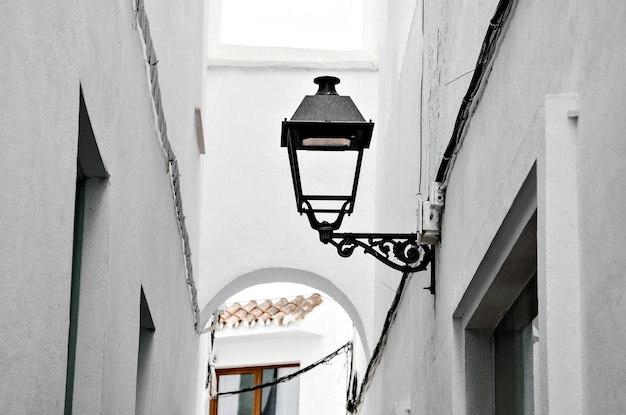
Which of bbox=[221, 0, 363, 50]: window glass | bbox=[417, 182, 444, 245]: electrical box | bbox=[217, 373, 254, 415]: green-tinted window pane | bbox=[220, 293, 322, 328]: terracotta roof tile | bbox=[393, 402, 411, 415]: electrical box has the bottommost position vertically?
bbox=[393, 402, 411, 415]: electrical box

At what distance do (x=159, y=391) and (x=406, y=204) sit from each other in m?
1.86

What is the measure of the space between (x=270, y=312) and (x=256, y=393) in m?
1.39

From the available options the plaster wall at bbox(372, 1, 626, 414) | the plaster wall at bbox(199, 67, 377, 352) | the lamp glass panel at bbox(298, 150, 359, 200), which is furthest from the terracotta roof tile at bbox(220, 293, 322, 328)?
the plaster wall at bbox(372, 1, 626, 414)

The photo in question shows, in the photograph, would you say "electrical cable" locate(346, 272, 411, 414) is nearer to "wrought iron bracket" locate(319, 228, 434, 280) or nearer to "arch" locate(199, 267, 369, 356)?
"arch" locate(199, 267, 369, 356)

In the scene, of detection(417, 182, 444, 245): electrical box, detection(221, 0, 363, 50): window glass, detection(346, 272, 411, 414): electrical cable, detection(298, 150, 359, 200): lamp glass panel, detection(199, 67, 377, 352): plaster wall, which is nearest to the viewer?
detection(417, 182, 444, 245): electrical box

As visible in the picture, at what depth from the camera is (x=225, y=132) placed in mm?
12133

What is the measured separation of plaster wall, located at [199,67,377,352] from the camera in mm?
12023

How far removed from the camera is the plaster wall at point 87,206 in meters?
3.03

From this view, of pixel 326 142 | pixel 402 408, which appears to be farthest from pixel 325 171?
pixel 326 142

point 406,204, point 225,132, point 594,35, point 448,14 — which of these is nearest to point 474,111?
point 448,14

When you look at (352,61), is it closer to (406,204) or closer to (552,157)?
(406,204)

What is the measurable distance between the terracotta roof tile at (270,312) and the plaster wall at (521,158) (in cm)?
1298

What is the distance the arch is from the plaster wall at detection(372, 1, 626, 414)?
474 cm

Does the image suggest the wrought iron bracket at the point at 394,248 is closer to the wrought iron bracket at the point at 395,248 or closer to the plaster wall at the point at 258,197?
the wrought iron bracket at the point at 395,248
